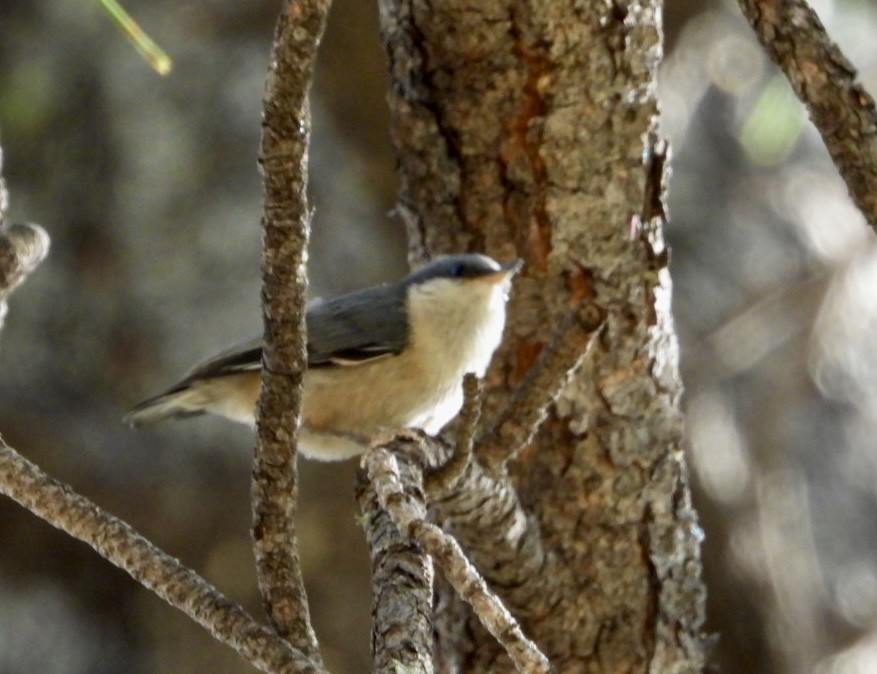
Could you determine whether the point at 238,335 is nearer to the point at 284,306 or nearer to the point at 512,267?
the point at 512,267

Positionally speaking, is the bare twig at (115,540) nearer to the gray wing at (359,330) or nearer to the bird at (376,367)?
the bird at (376,367)

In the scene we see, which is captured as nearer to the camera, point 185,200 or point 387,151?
point 185,200

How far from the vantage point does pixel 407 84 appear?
212 cm

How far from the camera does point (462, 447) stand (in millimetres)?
1547

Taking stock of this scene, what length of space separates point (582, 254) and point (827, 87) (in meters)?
0.71

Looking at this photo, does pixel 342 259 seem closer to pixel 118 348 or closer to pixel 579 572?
pixel 118 348

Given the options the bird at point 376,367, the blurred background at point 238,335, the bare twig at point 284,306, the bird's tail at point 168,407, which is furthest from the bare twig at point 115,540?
the blurred background at point 238,335

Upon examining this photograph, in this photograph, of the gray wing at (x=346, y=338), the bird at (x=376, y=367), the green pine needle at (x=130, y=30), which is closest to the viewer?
the green pine needle at (x=130, y=30)

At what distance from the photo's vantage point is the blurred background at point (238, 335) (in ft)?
10.5

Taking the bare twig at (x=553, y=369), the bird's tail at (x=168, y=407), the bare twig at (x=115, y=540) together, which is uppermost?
the bird's tail at (x=168, y=407)

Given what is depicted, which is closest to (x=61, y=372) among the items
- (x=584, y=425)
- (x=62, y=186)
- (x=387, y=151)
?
(x=62, y=186)

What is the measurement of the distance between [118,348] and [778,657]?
1814 mm

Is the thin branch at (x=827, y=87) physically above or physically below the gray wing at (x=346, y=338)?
below

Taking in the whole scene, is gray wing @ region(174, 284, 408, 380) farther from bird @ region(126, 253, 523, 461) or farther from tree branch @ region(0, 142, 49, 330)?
tree branch @ region(0, 142, 49, 330)
